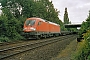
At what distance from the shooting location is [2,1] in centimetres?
3381

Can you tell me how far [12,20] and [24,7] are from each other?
7502mm

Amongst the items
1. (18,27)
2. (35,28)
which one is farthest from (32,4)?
(35,28)

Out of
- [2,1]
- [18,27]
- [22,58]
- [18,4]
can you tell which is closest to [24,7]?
[18,4]

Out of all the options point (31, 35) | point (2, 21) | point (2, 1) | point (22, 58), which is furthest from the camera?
point (2, 1)

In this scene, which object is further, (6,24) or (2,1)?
(2,1)

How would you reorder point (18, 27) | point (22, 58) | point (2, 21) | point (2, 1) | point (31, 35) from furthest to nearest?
point (2, 1) → point (18, 27) → point (31, 35) → point (2, 21) → point (22, 58)

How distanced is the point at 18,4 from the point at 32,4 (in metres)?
2.59

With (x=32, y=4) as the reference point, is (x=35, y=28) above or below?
below

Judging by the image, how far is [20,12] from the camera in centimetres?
3472

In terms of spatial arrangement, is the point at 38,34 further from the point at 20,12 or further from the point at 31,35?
the point at 20,12

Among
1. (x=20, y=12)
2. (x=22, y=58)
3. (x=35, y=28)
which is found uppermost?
(x=20, y=12)

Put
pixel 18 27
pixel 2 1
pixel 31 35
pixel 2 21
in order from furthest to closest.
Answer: pixel 2 1, pixel 18 27, pixel 31 35, pixel 2 21

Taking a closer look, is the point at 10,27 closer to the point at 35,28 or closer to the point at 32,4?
the point at 35,28

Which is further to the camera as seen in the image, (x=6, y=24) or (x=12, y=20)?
(x=12, y=20)
